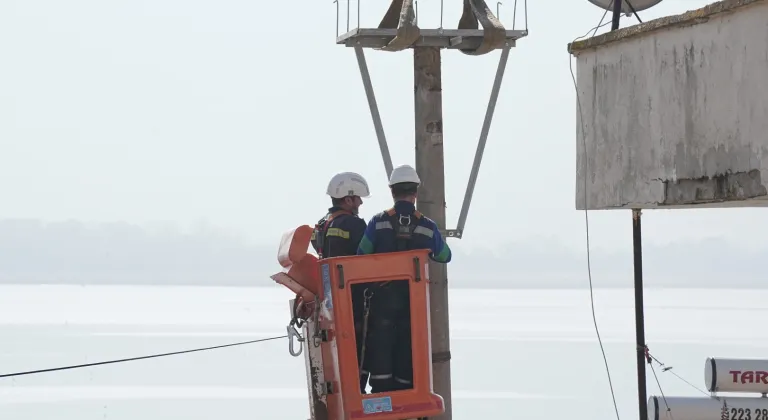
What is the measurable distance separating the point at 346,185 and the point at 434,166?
2722 mm

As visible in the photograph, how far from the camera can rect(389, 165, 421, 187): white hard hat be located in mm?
9203

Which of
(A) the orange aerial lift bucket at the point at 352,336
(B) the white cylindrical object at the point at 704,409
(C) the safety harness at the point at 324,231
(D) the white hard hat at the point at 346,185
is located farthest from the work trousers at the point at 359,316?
(B) the white cylindrical object at the point at 704,409

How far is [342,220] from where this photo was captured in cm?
935

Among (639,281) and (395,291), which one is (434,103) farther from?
(395,291)

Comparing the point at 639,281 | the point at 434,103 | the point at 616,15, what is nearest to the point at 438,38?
the point at 434,103

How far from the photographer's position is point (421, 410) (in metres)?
8.83

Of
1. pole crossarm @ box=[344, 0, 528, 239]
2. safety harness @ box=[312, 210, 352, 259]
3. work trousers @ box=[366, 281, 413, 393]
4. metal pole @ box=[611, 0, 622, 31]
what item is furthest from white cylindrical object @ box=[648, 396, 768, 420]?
safety harness @ box=[312, 210, 352, 259]

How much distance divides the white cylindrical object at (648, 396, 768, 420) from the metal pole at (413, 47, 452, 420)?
2156mm

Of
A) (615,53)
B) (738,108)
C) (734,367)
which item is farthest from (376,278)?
(734,367)

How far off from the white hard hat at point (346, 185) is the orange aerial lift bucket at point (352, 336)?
48 centimetres

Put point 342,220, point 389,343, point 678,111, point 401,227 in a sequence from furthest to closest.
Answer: point 678,111 < point 342,220 < point 401,227 < point 389,343

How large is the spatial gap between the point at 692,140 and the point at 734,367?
326cm

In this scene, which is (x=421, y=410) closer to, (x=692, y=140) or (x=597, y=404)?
(x=692, y=140)

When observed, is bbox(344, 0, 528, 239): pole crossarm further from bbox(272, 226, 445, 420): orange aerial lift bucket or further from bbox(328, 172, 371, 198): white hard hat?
bbox(272, 226, 445, 420): orange aerial lift bucket
